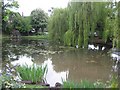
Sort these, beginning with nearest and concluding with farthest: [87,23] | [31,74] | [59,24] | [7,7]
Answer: [31,74], [7,7], [87,23], [59,24]

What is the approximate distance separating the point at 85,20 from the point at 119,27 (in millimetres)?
2177

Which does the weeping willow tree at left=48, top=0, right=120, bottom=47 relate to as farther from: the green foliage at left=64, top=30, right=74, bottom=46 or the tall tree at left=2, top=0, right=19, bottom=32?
the tall tree at left=2, top=0, right=19, bottom=32

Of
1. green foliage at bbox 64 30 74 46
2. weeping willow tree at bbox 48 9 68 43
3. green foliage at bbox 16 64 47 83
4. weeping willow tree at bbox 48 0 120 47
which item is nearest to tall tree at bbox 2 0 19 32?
green foliage at bbox 16 64 47 83

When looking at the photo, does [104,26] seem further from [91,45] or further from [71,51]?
[71,51]

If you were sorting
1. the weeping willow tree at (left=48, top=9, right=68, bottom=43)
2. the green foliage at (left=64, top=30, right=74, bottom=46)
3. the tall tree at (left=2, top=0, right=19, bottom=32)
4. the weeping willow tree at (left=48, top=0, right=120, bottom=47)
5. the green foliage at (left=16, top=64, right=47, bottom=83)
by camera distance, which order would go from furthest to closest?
1. the weeping willow tree at (left=48, top=9, right=68, bottom=43)
2. the green foliage at (left=64, top=30, right=74, bottom=46)
3. the weeping willow tree at (left=48, top=0, right=120, bottom=47)
4. the tall tree at (left=2, top=0, right=19, bottom=32)
5. the green foliage at (left=16, top=64, right=47, bottom=83)

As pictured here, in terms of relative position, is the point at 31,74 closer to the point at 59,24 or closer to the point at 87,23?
the point at 87,23

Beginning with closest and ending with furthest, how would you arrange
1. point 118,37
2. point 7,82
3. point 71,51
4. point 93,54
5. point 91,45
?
1. point 7,82
2. point 118,37
3. point 93,54
4. point 71,51
5. point 91,45

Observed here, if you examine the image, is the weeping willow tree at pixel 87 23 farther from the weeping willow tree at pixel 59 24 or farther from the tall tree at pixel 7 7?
the tall tree at pixel 7 7

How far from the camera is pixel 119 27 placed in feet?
9.09

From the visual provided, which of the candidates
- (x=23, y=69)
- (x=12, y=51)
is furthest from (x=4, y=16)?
(x=12, y=51)

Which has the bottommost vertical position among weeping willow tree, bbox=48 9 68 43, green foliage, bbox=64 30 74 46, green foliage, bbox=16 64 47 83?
green foliage, bbox=16 64 47 83

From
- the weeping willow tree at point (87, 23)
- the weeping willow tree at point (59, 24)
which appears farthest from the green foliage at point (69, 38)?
the weeping willow tree at point (59, 24)

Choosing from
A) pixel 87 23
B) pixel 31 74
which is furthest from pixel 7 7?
pixel 87 23

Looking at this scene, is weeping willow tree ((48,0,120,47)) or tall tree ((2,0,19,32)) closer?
tall tree ((2,0,19,32))
